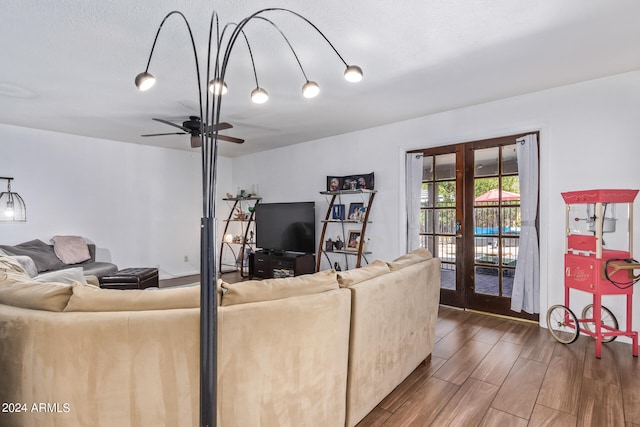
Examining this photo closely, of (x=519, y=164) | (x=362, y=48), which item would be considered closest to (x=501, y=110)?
(x=519, y=164)

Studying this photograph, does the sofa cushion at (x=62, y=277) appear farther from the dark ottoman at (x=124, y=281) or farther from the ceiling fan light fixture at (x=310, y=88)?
the ceiling fan light fixture at (x=310, y=88)

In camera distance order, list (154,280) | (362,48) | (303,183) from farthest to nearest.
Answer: (303,183) < (154,280) < (362,48)

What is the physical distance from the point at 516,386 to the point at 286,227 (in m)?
3.86

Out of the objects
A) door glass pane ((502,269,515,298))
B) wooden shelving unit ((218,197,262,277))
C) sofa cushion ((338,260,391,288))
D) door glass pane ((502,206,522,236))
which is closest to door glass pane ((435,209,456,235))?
door glass pane ((502,206,522,236))

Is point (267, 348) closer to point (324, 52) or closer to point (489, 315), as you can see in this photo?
point (324, 52)

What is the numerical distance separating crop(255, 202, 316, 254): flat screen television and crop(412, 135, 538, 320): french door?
1.82 meters

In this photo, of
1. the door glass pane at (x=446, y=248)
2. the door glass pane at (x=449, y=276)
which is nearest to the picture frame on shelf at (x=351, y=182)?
the door glass pane at (x=446, y=248)

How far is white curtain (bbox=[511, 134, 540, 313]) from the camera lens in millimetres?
3250

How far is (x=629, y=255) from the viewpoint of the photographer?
2.60 meters

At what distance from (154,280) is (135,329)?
130 inches

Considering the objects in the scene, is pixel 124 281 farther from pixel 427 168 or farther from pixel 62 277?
pixel 427 168

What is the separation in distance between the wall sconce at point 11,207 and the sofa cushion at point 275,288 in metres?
4.74

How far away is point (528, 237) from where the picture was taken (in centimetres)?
328

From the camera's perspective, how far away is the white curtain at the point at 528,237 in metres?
3.25
